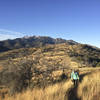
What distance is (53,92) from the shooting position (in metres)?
4.56

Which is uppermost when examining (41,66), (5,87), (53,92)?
(41,66)

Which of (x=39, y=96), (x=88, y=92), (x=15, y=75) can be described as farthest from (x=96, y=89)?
(x=15, y=75)

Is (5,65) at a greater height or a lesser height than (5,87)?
greater

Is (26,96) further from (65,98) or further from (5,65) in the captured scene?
(5,65)

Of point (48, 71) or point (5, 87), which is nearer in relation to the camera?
point (5, 87)

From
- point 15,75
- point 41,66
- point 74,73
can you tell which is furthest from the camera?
point 41,66

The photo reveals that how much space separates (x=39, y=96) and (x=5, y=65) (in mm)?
3553

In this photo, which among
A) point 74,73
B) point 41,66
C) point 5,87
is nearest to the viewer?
point 5,87

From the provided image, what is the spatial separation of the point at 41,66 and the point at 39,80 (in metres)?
1.16

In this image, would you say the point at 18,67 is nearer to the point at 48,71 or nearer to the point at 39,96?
the point at 48,71

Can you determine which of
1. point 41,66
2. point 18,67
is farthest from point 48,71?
point 18,67

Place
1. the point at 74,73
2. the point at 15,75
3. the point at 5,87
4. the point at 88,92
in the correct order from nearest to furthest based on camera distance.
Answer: the point at 88,92
the point at 15,75
the point at 5,87
the point at 74,73

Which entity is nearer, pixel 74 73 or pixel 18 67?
pixel 18 67

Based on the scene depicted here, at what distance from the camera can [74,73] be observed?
7.68 metres
